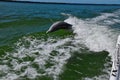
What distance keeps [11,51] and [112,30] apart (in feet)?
16.6

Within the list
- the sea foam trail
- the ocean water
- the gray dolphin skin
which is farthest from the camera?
the gray dolphin skin

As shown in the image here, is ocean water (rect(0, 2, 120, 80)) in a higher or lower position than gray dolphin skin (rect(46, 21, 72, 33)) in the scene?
lower

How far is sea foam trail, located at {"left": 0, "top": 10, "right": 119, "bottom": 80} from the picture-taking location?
8.11 metres

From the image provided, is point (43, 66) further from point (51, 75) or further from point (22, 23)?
point (22, 23)

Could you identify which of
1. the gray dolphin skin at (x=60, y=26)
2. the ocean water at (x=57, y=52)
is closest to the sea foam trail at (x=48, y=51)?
the ocean water at (x=57, y=52)

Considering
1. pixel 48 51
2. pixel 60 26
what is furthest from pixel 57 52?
pixel 60 26

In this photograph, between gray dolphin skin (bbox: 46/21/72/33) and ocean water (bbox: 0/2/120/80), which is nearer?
ocean water (bbox: 0/2/120/80)

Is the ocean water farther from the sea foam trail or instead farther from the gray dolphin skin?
the gray dolphin skin

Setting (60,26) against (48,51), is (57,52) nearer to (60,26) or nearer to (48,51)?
(48,51)

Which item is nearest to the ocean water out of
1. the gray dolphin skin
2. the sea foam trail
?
the sea foam trail

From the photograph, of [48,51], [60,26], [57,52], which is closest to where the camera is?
[57,52]

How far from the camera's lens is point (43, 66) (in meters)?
8.52

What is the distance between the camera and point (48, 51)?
993cm

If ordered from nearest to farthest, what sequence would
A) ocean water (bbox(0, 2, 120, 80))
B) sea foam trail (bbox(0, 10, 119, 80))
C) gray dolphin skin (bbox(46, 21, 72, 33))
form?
1. ocean water (bbox(0, 2, 120, 80))
2. sea foam trail (bbox(0, 10, 119, 80))
3. gray dolphin skin (bbox(46, 21, 72, 33))
